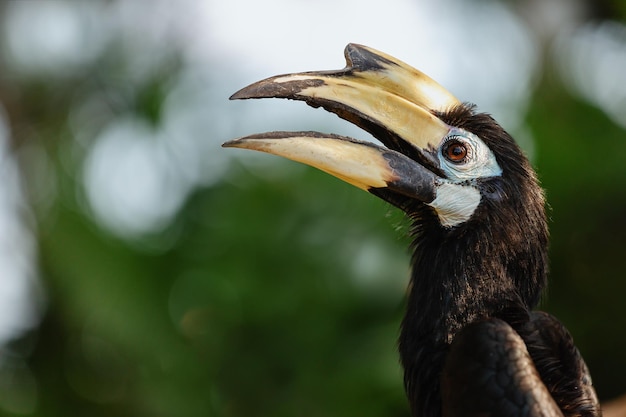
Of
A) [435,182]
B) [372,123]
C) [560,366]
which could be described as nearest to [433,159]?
[435,182]

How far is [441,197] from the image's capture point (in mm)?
3225

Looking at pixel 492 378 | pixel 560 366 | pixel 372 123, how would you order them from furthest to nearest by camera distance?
pixel 372 123 < pixel 560 366 < pixel 492 378

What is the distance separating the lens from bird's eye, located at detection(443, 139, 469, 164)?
127 inches

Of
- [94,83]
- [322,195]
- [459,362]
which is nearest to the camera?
[459,362]

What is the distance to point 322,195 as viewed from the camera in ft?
28.2

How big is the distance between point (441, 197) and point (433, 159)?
0.14m

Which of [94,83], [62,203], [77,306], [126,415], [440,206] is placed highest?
[440,206]

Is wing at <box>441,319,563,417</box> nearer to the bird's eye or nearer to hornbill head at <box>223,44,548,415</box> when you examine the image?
hornbill head at <box>223,44,548,415</box>

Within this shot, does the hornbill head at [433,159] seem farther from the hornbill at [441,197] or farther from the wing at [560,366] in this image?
the wing at [560,366]

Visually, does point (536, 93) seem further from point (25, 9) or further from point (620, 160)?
point (25, 9)

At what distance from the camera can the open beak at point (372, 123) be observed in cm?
305

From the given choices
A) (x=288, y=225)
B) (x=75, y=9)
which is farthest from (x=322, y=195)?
(x=75, y=9)

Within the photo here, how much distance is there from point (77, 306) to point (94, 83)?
2.92 m

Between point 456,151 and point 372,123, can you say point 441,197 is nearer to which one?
point 456,151
